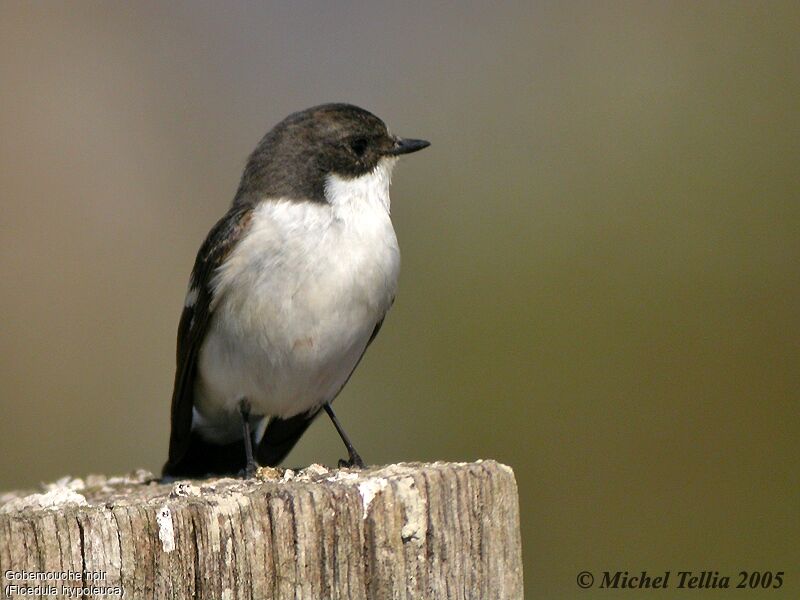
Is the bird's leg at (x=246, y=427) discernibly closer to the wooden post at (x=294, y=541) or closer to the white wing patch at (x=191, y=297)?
the white wing patch at (x=191, y=297)

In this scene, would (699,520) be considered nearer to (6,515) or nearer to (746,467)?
(746,467)

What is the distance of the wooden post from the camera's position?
112 inches

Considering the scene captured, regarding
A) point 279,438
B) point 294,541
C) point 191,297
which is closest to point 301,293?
point 191,297

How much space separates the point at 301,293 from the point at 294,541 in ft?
7.15

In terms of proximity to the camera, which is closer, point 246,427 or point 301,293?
point 301,293

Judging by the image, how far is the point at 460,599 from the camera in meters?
3.21

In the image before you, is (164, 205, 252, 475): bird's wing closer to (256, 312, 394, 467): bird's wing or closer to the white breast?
the white breast

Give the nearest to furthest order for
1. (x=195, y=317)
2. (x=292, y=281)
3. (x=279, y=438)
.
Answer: (x=292, y=281)
(x=195, y=317)
(x=279, y=438)

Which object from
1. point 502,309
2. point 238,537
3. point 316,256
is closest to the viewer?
point 238,537

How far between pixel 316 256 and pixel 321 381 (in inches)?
29.1

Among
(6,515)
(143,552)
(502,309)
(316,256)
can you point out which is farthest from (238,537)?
(502,309)

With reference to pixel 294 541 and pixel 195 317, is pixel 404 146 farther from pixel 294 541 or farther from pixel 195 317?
pixel 294 541

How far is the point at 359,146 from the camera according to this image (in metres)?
5.64

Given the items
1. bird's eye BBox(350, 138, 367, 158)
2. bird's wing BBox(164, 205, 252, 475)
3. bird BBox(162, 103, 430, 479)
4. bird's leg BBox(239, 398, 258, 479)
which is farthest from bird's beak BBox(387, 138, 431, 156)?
bird's leg BBox(239, 398, 258, 479)
